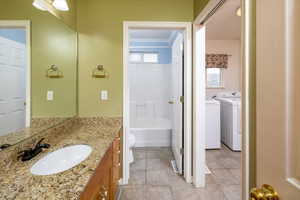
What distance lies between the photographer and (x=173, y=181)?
2135 millimetres

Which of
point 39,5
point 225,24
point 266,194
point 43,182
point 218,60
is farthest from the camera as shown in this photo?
point 218,60

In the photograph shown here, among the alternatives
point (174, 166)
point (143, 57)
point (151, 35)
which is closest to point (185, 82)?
point (174, 166)

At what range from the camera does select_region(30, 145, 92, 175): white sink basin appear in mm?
1031

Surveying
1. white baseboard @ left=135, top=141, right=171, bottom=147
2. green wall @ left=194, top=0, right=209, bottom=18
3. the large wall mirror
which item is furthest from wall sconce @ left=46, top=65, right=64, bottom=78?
white baseboard @ left=135, top=141, right=171, bottom=147

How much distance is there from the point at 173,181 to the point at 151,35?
308 centimetres

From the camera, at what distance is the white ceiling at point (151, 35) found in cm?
360

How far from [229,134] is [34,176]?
319 cm

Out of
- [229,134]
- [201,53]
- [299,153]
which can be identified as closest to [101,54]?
[201,53]

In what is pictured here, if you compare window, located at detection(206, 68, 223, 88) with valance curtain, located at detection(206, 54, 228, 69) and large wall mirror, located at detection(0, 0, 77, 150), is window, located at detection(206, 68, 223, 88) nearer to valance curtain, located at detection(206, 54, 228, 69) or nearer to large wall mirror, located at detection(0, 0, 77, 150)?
valance curtain, located at detection(206, 54, 228, 69)

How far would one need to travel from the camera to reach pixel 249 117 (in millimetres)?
948

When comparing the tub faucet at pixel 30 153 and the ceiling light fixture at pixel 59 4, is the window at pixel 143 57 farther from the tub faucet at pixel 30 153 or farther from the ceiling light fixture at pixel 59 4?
the tub faucet at pixel 30 153

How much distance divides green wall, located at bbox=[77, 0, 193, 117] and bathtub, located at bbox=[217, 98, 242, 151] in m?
1.87

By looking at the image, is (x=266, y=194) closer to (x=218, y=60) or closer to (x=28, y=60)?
(x=28, y=60)

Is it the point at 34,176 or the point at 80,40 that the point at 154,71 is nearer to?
the point at 80,40
